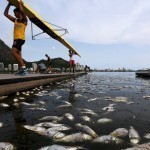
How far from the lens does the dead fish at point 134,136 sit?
3.96 m

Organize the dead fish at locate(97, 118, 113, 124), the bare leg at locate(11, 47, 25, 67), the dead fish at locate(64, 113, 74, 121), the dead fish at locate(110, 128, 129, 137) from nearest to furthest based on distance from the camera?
the dead fish at locate(110, 128, 129, 137) → the dead fish at locate(97, 118, 113, 124) → the dead fish at locate(64, 113, 74, 121) → the bare leg at locate(11, 47, 25, 67)

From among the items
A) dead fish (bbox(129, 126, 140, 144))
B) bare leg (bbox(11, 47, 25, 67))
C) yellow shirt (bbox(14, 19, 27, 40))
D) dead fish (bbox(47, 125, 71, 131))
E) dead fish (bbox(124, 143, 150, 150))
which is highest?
yellow shirt (bbox(14, 19, 27, 40))

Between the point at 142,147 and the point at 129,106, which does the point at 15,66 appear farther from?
the point at 142,147

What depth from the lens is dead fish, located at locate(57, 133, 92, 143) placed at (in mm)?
3883

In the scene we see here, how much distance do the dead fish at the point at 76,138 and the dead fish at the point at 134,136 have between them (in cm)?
66

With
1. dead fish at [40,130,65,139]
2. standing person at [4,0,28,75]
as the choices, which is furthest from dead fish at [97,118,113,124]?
standing person at [4,0,28,75]

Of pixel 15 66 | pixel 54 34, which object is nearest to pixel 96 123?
pixel 54 34

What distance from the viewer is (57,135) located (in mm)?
4059

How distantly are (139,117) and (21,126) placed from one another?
260 centimetres

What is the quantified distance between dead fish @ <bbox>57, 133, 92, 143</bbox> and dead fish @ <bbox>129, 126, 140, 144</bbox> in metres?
0.66

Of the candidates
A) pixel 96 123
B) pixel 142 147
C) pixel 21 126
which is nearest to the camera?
pixel 142 147

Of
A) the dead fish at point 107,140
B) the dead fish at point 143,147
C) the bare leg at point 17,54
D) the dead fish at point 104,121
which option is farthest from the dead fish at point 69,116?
the bare leg at point 17,54

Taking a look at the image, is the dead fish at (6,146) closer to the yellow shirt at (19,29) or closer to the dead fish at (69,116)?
the dead fish at (69,116)

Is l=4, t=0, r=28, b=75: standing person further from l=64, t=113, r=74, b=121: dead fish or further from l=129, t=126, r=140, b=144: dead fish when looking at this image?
l=129, t=126, r=140, b=144: dead fish
